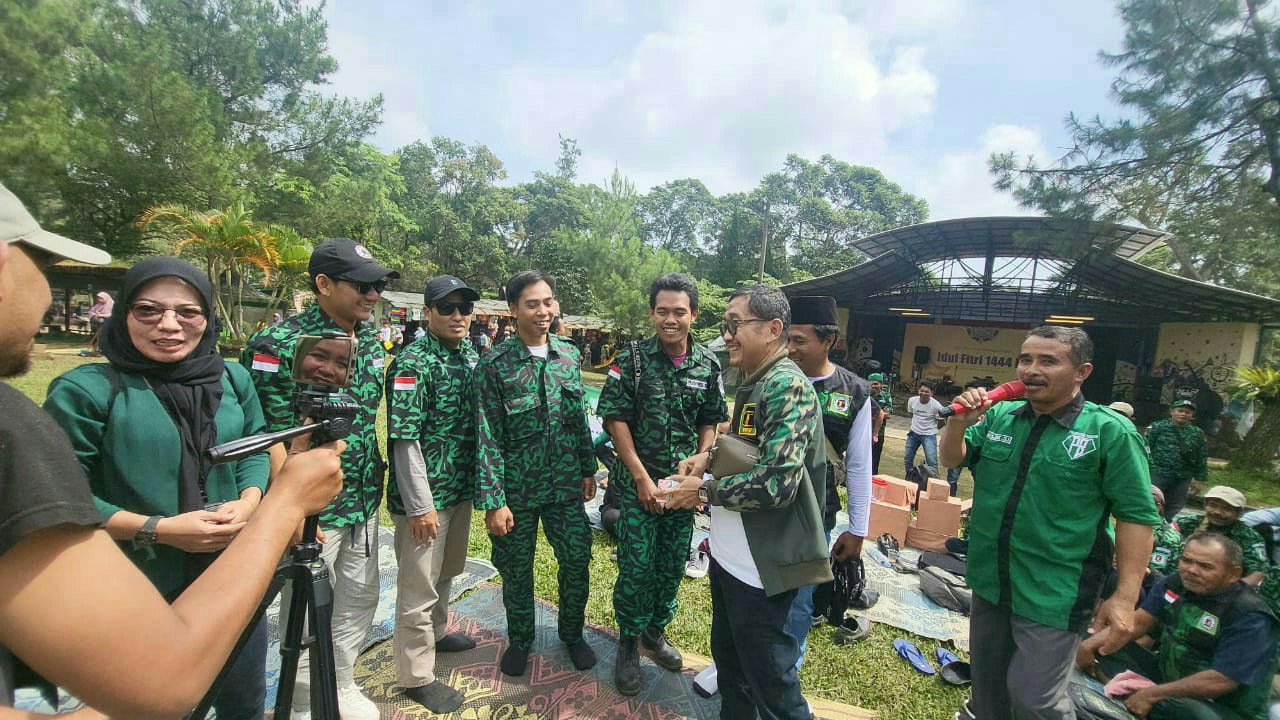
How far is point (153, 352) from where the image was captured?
1729mm

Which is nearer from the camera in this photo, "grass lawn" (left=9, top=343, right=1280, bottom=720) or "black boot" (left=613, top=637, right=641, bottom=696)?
"black boot" (left=613, top=637, right=641, bottom=696)

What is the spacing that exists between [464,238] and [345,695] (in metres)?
37.4

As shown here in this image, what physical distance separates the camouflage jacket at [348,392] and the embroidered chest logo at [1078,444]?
297 cm

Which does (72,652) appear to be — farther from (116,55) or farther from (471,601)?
(116,55)

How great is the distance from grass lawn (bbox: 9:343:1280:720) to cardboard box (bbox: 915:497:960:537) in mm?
1732

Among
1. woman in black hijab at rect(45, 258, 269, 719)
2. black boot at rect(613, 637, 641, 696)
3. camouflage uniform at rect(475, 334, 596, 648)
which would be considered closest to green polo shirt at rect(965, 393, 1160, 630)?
black boot at rect(613, 637, 641, 696)

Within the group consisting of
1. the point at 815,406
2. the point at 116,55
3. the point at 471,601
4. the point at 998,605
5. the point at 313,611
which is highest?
the point at 116,55

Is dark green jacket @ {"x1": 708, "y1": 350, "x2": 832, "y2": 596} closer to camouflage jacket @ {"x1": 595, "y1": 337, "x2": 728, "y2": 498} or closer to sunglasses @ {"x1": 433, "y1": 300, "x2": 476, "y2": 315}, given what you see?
camouflage jacket @ {"x1": 595, "y1": 337, "x2": 728, "y2": 498}

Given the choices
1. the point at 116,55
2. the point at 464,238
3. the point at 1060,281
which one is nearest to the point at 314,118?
the point at 116,55

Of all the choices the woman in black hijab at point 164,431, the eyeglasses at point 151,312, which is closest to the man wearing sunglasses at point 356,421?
the woman in black hijab at point 164,431

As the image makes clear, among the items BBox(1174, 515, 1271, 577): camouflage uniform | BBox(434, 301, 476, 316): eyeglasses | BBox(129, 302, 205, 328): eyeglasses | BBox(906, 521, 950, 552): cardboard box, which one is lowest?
BBox(906, 521, 950, 552): cardboard box

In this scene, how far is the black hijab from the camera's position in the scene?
5.68 feet

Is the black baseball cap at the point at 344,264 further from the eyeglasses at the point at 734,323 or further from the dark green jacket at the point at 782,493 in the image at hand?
the dark green jacket at the point at 782,493

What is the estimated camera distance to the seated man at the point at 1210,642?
2.54 meters
